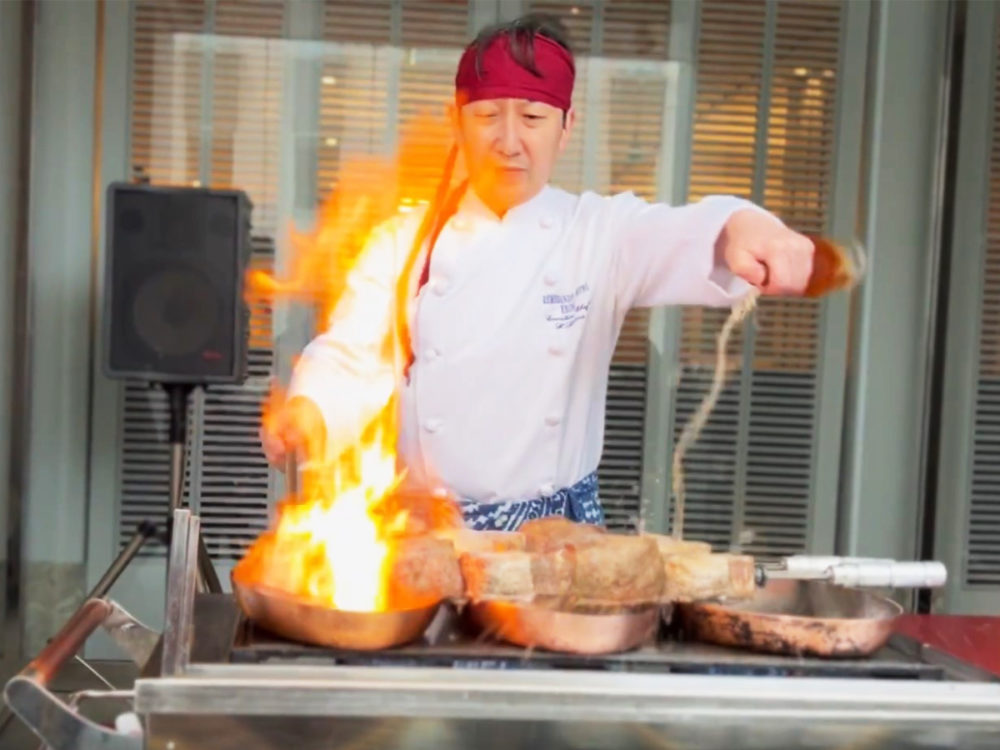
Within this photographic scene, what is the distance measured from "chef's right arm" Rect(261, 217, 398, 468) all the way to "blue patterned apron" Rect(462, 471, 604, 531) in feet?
0.70

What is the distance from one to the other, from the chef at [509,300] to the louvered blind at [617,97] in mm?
1706

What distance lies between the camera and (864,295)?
3.69 metres

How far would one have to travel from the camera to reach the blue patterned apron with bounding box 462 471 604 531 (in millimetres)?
1746

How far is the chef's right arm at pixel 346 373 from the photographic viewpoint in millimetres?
1560

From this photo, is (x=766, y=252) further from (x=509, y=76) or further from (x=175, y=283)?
(x=175, y=283)

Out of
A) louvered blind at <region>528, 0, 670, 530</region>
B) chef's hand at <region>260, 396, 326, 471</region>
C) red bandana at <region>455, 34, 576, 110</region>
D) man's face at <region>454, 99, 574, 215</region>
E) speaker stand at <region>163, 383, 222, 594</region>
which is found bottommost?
speaker stand at <region>163, 383, 222, 594</region>

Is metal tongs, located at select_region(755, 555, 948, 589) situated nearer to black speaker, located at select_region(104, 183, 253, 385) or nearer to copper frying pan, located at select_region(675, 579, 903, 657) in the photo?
copper frying pan, located at select_region(675, 579, 903, 657)

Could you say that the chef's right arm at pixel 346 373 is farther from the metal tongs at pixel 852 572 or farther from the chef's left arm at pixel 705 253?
the metal tongs at pixel 852 572

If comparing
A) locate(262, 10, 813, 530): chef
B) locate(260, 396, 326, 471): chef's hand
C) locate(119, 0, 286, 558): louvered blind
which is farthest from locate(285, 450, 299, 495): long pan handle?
locate(119, 0, 286, 558): louvered blind

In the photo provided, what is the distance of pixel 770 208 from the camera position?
366cm

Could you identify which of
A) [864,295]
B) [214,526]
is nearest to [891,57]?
[864,295]

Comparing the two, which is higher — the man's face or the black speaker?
the man's face

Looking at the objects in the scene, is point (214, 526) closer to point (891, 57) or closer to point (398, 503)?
point (398, 503)

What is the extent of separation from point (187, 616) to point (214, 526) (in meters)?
2.48
